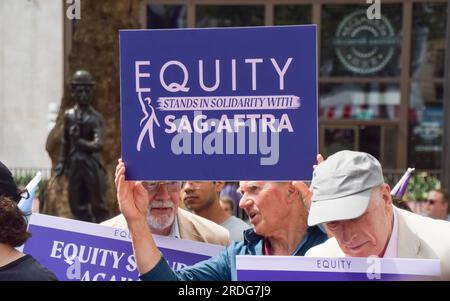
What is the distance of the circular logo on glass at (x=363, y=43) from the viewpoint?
21.6m

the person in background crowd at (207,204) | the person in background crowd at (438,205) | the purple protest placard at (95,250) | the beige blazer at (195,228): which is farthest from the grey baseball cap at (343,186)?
the person in background crowd at (438,205)

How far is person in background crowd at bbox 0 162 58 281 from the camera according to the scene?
3.49 metres

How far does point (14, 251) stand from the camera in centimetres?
363

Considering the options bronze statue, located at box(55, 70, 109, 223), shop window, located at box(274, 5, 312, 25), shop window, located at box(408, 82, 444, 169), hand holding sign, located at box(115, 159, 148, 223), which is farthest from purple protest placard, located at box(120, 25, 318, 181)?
shop window, located at box(408, 82, 444, 169)

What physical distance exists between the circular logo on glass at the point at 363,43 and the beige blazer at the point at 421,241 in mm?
18473

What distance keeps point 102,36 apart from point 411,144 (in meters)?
11.3

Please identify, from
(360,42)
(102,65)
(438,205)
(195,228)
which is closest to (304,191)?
(195,228)

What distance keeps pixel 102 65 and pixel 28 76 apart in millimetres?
9957

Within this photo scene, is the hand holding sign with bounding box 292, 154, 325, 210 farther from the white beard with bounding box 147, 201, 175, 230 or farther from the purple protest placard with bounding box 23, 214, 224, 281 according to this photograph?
the white beard with bounding box 147, 201, 175, 230

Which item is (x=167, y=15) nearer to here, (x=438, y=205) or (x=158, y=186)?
(x=438, y=205)

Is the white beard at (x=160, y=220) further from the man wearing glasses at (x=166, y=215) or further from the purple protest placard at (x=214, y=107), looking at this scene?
the purple protest placard at (x=214, y=107)

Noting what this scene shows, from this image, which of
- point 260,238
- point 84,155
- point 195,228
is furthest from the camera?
point 84,155
